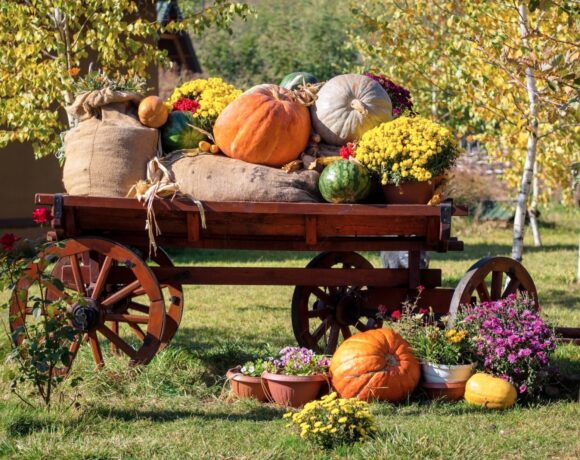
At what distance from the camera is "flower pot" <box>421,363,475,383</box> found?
5883 millimetres

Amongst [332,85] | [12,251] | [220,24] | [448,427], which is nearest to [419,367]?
[448,427]

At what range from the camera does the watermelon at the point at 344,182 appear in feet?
19.5

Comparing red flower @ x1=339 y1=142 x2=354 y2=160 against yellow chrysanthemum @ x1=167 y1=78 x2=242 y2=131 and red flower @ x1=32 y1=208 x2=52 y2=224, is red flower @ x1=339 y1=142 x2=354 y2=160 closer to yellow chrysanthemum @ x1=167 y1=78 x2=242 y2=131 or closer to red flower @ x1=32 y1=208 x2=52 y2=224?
yellow chrysanthemum @ x1=167 y1=78 x2=242 y2=131

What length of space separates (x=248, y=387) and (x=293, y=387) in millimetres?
343

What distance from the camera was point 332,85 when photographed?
649cm

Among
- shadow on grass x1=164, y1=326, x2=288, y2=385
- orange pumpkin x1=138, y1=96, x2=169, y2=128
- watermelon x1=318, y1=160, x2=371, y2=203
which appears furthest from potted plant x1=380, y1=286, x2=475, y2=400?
orange pumpkin x1=138, y1=96, x2=169, y2=128

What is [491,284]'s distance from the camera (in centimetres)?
681

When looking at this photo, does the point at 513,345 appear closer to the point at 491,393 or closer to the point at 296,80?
the point at 491,393

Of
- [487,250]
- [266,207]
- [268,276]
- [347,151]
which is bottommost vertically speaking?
[487,250]

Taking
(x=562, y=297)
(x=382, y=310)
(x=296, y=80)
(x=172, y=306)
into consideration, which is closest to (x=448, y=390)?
(x=382, y=310)

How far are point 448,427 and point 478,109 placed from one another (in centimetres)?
716

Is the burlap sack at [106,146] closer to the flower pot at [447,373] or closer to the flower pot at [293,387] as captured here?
the flower pot at [293,387]

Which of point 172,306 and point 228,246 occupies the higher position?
point 228,246

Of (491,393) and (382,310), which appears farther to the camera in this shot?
(382,310)
